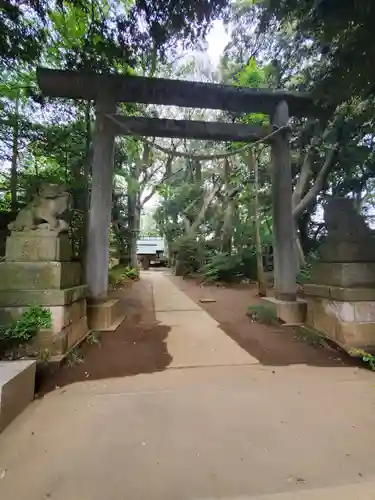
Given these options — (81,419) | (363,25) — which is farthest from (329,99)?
(81,419)

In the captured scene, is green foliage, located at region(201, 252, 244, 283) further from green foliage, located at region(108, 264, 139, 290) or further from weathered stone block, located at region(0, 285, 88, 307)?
weathered stone block, located at region(0, 285, 88, 307)

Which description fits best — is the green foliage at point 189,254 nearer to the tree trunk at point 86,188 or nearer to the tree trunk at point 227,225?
the tree trunk at point 227,225

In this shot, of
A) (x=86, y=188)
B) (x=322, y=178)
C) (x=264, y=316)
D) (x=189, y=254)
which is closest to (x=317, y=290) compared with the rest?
(x=264, y=316)

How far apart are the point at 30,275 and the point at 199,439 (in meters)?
2.26

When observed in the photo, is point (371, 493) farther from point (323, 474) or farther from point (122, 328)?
point (122, 328)

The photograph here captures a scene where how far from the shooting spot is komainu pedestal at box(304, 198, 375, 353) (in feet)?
10.6

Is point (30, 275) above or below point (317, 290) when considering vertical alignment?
above

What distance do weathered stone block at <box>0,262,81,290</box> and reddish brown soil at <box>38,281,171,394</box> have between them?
82cm

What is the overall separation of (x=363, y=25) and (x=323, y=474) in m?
3.31

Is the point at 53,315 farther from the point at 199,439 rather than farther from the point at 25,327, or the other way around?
the point at 199,439

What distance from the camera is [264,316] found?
457cm

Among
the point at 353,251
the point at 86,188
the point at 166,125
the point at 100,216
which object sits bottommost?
the point at 353,251

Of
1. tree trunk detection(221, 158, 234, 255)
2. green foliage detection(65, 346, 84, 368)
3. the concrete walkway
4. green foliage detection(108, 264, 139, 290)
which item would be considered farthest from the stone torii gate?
tree trunk detection(221, 158, 234, 255)

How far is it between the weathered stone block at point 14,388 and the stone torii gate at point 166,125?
1948mm
